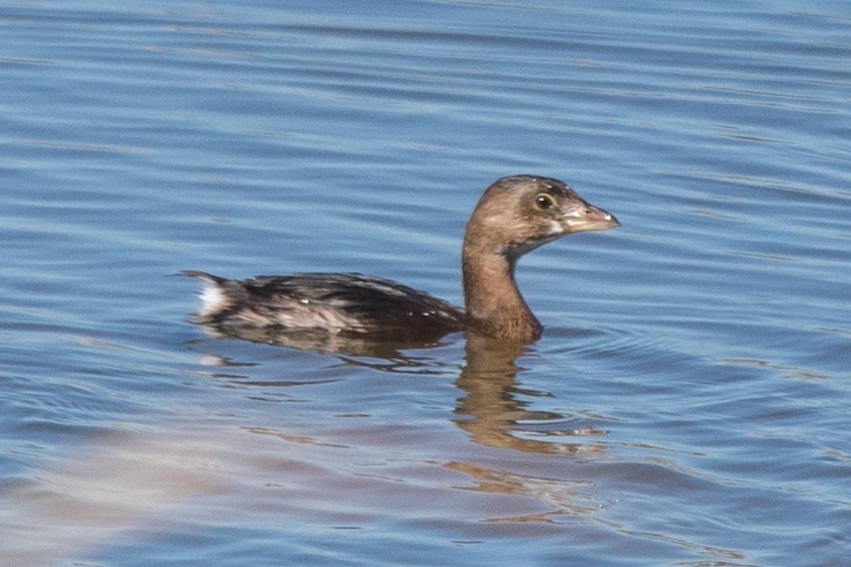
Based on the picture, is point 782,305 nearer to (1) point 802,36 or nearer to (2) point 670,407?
(2) point 670,407

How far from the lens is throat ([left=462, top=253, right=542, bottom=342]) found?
11.2 metres

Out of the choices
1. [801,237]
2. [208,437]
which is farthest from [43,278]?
[801,237]

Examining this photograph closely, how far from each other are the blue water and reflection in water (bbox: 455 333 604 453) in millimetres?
26

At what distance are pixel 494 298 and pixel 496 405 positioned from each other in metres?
1.52

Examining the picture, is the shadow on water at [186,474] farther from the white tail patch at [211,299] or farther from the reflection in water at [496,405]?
the white tail patch at [211,299]

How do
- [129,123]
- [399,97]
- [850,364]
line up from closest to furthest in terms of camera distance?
[850,364] < [129,123] < [399,97]

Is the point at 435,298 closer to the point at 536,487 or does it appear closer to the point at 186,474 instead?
the point at 536,487

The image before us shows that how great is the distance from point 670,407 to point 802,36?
950cm

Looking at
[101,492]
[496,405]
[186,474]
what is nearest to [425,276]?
[496,405]

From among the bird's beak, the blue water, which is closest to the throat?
the blue water

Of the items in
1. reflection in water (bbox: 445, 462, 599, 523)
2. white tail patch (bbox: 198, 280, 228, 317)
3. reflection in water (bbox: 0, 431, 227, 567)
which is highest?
white tail patch (bbox: 198, 280, 228, 317)

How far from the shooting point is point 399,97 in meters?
16.1

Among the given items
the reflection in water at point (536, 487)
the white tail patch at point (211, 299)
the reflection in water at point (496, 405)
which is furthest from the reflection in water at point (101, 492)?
the white tail patch at point (211, 299)

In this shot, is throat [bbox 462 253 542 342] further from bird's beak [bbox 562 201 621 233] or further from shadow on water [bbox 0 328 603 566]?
shadow on water [bbox 0 328 603 566]
